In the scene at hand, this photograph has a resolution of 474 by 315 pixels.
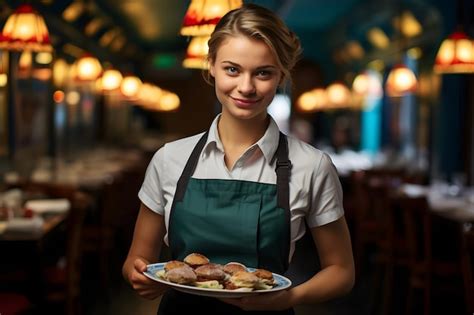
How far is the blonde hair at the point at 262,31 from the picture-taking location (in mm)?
2104

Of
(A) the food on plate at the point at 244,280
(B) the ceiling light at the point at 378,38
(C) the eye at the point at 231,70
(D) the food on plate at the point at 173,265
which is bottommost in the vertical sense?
(A) the food on plate at the point at 244,280

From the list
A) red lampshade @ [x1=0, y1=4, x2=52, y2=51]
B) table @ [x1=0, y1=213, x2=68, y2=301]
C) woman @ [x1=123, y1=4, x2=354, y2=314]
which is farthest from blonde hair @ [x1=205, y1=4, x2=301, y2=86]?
red lampshade @ [x1=0, y1=4, x2=52, y2=51]

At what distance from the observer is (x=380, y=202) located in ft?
28.2

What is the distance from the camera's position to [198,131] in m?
3.45

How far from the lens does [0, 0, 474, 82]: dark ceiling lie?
36.9ft

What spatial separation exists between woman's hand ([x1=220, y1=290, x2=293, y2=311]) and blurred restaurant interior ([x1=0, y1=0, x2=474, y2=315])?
0.23 metres

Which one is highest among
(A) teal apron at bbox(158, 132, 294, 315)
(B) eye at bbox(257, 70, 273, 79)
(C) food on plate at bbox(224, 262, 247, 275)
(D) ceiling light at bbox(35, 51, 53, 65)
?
(D) ceiling light at bbox(35, 51, 53, 65)

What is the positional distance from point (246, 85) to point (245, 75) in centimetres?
3

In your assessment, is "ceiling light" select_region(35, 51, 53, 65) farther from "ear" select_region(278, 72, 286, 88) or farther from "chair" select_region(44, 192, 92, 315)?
"ear" select_region(278, 72, 286, 88)

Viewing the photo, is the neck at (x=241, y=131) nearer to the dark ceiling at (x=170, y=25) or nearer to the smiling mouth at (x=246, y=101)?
the smiling mouth at (x=246, y=101)

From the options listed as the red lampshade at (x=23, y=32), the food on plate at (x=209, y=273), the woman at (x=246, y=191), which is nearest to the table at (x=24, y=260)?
the red lampshade at (x=23, y=32)

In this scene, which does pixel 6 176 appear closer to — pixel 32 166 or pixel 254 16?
pixel 32 166

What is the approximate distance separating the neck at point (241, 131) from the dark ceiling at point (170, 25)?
5662mm

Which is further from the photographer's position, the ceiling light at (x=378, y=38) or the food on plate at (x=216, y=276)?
the ceiling light at (x=378, y=38)
